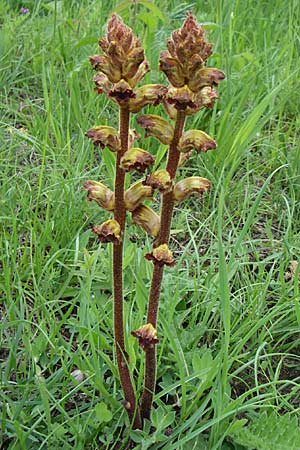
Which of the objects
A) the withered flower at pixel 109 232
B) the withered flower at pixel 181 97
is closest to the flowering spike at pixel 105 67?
the withered flower at pixel 181 97

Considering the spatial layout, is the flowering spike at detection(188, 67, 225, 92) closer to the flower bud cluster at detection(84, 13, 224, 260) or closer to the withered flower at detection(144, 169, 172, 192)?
the flower bud cluster at detection(84, 13, 224, 260)

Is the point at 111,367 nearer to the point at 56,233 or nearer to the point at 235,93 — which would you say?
the point at 56,233

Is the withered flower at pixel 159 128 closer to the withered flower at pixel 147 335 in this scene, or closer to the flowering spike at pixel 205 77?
the flowering spike at pixel 205 77

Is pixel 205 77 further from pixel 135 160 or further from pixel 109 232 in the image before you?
pixel 109 232

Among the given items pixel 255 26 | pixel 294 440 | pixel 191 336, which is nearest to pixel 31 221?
pixel 191 336

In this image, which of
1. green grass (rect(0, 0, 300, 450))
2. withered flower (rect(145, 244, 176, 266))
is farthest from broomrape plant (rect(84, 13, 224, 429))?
green grass (rect(0, 0, 300, 450))
